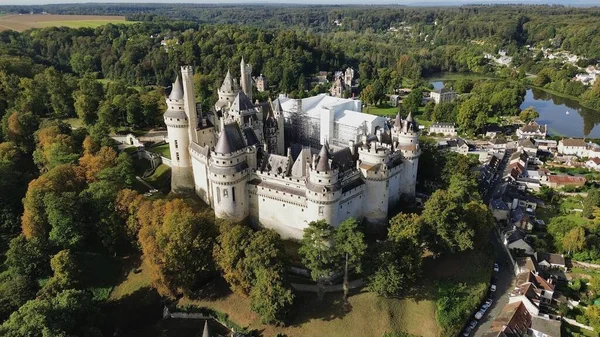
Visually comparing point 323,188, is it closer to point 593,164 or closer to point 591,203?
point 591,203

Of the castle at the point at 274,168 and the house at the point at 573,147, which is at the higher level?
the castle at the point at 274,168

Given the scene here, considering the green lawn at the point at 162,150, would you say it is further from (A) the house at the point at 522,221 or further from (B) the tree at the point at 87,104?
(A) the house at the point at 522,221

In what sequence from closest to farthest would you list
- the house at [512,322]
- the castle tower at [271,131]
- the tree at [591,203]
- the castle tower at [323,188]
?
the house at [512,322] → the castle tower at [323,188] → the castle tower at [271,131] → the tree at [591,203]

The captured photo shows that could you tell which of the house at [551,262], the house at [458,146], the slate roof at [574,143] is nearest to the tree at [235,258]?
the house at [551,262]

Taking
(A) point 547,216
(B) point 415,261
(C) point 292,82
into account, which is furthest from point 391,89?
(B) point 415,261

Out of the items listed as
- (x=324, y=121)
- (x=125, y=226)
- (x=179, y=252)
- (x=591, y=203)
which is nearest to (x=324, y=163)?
(x=179, y=252)

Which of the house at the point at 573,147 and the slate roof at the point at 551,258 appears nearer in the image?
the slate roof at the point at 551,258

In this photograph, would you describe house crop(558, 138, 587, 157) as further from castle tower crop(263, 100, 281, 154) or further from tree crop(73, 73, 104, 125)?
tree crop(73, 73, 104, 125)
